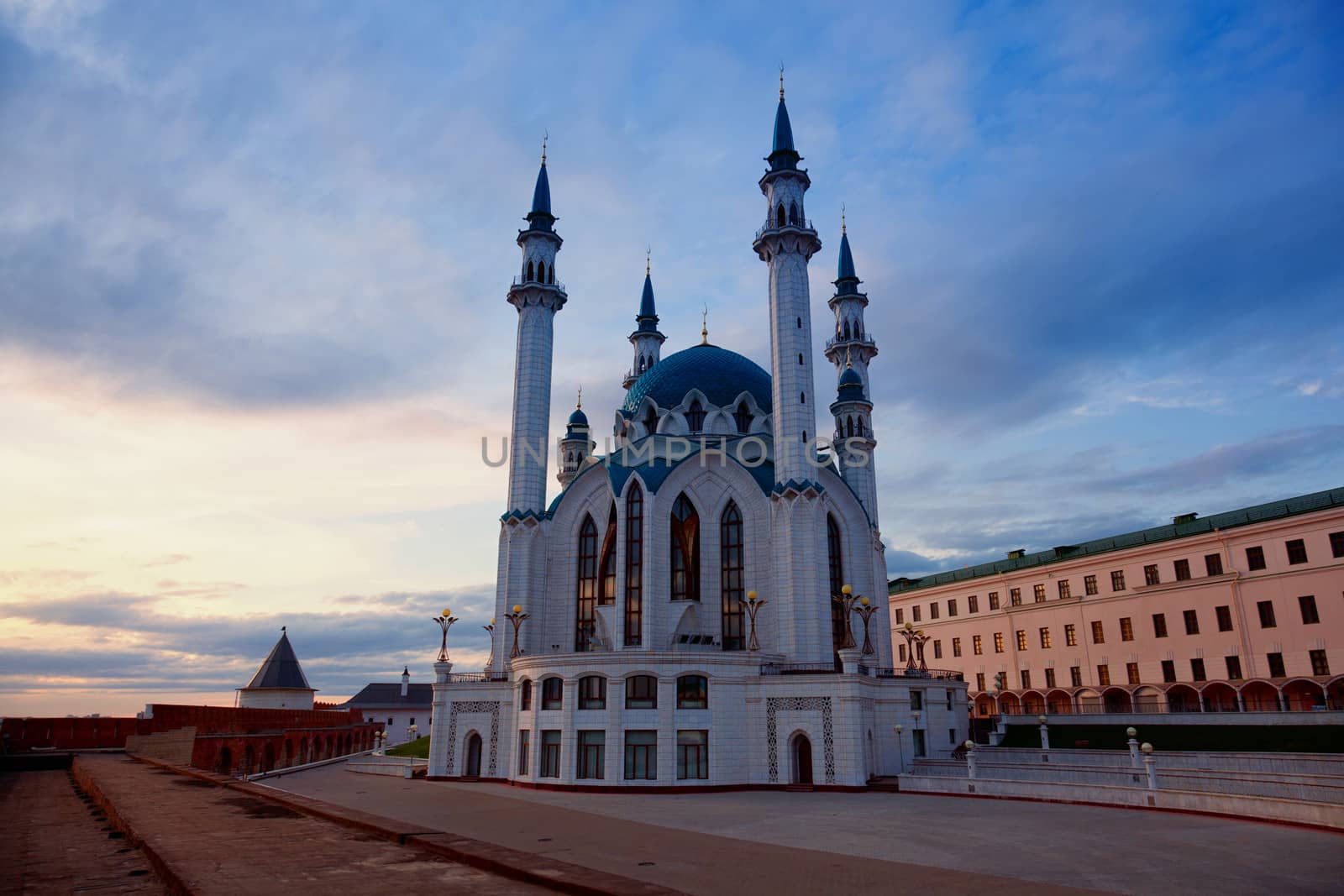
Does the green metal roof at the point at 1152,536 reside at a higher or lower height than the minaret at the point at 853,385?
lower

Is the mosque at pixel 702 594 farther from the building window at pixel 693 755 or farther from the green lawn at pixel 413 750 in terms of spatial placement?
the green lawn at pixel 413 750

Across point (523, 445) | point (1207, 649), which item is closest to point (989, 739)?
point (1207, 649)

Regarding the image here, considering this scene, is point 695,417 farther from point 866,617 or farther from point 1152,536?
point 1152,536

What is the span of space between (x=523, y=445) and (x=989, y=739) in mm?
29967

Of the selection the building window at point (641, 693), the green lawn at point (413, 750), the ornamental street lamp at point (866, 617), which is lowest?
the green lawn at point (413, 750)

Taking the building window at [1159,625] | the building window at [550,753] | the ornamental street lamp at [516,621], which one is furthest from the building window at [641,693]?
the building window at [1159,625]

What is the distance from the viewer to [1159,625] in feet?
165

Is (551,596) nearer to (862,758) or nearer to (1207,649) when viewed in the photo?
(862,758)

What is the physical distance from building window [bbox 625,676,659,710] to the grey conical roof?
4515 cm

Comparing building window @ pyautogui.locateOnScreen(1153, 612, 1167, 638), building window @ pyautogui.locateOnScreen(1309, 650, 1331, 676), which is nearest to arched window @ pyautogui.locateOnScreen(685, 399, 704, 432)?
building window @ pyautogui.locateOnScreen(1153, 612, 1167, 638)

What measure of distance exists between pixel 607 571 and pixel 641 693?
35.2ft

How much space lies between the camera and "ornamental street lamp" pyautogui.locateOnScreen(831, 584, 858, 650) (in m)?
39.4

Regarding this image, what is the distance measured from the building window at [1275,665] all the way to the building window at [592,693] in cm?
3498

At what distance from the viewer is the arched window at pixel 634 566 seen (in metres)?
42.5
